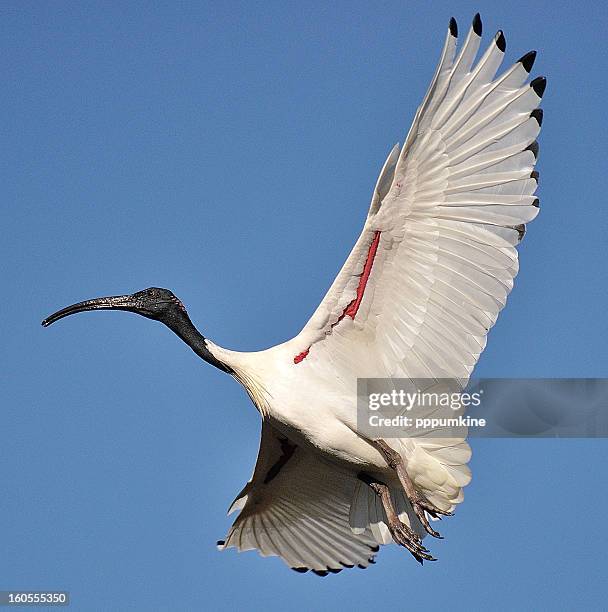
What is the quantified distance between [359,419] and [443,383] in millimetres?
762

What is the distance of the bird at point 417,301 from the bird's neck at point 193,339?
12mm

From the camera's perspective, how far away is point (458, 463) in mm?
11195

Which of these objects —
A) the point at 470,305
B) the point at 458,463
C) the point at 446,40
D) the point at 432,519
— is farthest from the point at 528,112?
the point at 432,519

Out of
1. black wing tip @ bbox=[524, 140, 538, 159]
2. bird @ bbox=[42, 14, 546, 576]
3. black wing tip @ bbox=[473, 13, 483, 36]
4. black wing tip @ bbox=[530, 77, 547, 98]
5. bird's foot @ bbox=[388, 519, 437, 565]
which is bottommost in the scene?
bird's foot @ bbox=[388, 519, 437, 565]

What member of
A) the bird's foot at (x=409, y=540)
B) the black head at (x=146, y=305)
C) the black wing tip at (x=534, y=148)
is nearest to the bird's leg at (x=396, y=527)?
the bird's foot at (x=409, y=540)

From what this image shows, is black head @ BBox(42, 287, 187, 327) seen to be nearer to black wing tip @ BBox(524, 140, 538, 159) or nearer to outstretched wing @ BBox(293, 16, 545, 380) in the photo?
outstretched wing @ BBox(293, 16, 545, 380)

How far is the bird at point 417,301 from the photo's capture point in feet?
33.4

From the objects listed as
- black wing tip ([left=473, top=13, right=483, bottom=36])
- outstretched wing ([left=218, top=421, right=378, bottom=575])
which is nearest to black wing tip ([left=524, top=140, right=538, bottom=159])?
black wing tip ([left=473, top=13, right=483, bottom=36])

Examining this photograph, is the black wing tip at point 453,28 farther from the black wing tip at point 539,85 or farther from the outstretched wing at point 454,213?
the black wing tip at point 539,85

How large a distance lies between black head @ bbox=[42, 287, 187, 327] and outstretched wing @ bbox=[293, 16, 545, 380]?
172 cm

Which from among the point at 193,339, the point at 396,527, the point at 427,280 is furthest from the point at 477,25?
the point at 396,527

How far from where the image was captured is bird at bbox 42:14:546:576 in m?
10.2

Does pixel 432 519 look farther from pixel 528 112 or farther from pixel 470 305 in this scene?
pixel 528 112

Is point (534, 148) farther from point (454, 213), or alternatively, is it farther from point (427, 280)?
point (427, 280)
